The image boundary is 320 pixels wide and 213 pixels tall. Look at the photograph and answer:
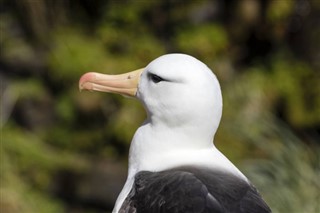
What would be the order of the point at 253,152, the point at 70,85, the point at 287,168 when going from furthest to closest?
the point at 70,85 < the point at 253,152 < the point at 287,168

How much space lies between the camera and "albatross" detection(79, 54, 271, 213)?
10.7ft

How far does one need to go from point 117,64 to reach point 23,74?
2.99 feet

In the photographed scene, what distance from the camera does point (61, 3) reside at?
8.58 meters

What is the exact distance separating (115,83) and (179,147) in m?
0.40

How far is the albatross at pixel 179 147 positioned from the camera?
3268 millimetres

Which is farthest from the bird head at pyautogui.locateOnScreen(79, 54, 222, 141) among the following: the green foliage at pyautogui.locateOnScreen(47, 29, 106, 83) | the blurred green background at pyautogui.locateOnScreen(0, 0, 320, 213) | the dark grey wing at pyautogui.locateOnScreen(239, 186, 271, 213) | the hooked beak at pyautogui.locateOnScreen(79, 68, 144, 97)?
the green foliage at pyautogui.locateOnScreen(47, 29, 106, 83)

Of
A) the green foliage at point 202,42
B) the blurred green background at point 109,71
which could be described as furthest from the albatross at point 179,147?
the green foliage at point 202,42

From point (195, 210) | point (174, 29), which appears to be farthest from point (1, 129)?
point (195, 210)

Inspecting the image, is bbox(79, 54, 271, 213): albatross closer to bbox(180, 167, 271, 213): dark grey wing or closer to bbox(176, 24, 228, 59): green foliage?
bbox(180, 167, 271, 213): dark grey wing

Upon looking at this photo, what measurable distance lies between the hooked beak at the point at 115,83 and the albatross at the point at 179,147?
56 millimetres

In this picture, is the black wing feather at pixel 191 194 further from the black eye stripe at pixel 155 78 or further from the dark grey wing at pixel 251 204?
the black eye stripe at pixel 155 78

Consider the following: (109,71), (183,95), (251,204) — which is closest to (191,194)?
(251,204)

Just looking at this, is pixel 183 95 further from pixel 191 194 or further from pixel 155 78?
pixel 191 194

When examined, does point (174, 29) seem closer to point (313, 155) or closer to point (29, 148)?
point (29, 148)
